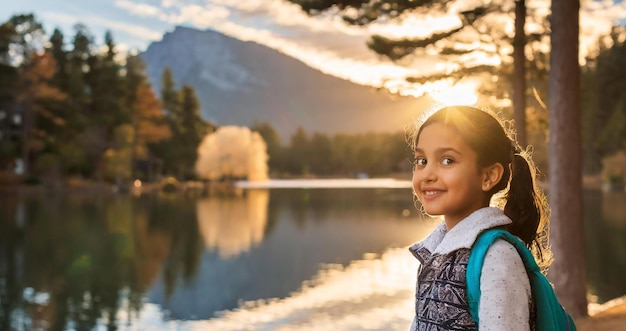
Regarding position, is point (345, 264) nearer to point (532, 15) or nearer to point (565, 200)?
point (532, 15)

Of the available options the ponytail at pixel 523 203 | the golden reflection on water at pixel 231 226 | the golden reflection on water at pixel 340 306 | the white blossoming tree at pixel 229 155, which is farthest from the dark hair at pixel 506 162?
the white blossoming tree at pixel 229 155

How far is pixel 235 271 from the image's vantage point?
14.5 metres

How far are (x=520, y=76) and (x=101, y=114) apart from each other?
130 ft

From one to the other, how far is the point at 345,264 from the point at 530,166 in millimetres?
13142

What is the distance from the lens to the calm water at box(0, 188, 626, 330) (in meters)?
10.1

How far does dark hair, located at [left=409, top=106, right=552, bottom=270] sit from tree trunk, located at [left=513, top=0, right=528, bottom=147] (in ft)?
28.3

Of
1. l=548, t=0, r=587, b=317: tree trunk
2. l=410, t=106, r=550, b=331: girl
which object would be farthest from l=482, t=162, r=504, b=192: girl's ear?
l=548, t=0, r=587, b=317: tree trunk

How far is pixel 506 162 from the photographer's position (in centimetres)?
163

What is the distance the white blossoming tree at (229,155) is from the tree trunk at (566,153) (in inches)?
1955

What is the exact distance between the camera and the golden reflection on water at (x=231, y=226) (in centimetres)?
1823

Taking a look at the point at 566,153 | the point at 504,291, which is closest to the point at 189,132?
the point at 566,153

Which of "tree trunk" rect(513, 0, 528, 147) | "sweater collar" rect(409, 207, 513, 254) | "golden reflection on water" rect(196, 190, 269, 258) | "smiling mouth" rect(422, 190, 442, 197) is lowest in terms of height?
"golden reflection on water" rect(196, 190, 269, 258)

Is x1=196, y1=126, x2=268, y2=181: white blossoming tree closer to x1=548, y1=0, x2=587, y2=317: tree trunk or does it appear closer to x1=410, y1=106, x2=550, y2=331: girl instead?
x1=548, y1=0, x2=587, y2=317: tree trunk

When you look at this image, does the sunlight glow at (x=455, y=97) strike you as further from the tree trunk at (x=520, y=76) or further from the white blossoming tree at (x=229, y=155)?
the white blossoming tree at (x=229, y=155)
